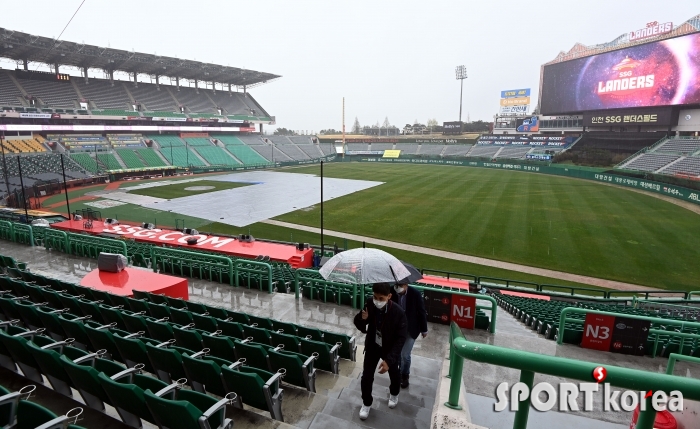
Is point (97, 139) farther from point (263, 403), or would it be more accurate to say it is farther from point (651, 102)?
point (651, 102)

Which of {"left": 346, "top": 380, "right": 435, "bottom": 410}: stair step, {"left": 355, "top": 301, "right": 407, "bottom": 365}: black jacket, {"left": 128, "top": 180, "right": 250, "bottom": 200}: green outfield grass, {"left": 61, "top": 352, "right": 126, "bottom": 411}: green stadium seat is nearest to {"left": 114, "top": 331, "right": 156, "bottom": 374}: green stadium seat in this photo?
{"left": 61, "top": 352, "right": 126, "bottom": 411}: green stadium seat

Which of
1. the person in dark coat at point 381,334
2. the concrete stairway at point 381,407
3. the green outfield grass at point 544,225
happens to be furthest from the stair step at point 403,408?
the green outfield grass at point 544,225

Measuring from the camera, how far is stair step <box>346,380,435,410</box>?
555cm

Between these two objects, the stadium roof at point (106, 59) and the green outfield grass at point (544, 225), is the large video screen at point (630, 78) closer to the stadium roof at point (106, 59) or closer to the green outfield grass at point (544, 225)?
the green outfield grass at point (544, 225)

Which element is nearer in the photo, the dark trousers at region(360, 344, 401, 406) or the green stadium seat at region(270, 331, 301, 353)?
the dark trousers at region(360, 344, 401, 406)

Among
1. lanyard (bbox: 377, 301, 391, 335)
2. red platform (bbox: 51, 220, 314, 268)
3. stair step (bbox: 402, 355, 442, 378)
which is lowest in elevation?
red platform (bbox: 51, 220, 314, 268)

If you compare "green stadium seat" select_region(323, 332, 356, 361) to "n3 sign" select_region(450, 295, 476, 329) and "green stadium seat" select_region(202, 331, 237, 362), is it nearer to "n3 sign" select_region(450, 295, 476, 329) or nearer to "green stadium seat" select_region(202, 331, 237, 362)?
"green stadium seat" select_region(202, 331, 237, 362)

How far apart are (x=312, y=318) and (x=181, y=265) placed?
625 centimetres

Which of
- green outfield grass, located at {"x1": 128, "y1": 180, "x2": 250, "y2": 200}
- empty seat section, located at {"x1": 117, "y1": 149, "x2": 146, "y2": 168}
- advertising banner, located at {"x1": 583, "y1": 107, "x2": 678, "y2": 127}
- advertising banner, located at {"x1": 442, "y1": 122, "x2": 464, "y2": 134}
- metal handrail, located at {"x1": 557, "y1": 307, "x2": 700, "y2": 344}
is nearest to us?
metal handrail, located at {"x1": 557, "y1": 307, "x2": 700, "y2": 344}

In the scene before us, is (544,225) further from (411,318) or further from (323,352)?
(323,352)

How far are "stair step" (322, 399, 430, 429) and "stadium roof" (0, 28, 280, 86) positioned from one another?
5796 cm

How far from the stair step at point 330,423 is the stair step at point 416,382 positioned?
52.0 inches

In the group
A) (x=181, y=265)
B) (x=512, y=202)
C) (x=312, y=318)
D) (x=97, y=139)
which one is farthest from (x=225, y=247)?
(x=97, y=139)

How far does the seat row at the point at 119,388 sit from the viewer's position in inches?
150
